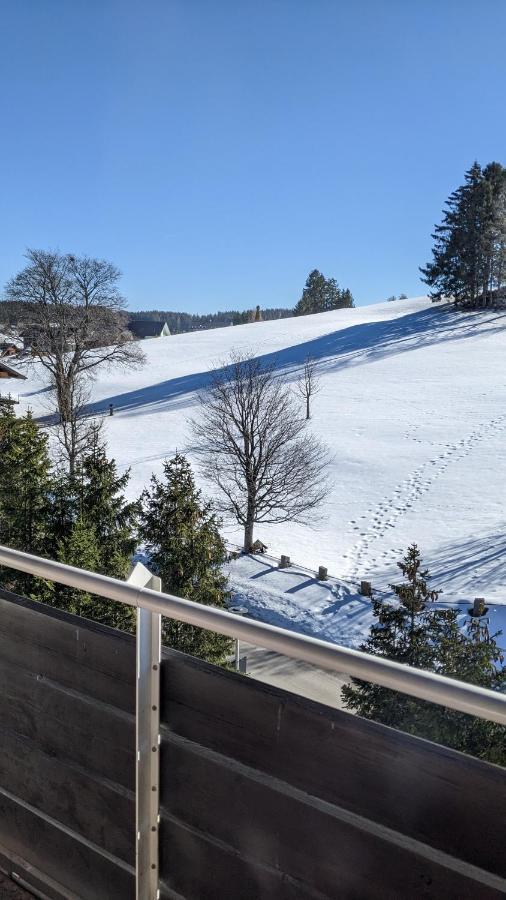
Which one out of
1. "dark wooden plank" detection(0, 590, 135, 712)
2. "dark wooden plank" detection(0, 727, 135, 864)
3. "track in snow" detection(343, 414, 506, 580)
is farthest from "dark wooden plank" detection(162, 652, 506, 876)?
"track in snow" detection(343, 414, 506, 580)

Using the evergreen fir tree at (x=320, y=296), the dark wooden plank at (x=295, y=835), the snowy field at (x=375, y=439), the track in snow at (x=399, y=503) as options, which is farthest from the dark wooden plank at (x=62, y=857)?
the evergreen fir tree at (x=320, y=296)

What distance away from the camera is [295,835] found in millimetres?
1104

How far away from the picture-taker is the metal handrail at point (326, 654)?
88 centimetres

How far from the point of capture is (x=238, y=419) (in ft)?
69.8

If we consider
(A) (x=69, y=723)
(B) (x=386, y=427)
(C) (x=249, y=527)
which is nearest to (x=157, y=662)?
(A) (x=69, y=723)

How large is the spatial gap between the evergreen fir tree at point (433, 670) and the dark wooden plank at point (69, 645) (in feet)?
17.4

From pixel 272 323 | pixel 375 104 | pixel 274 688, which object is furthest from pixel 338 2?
pixel 272 323

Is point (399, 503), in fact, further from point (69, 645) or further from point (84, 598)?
point (69, 645)

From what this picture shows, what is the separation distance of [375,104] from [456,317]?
1225 inches

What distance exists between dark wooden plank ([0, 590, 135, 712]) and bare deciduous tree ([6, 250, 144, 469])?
927 inches

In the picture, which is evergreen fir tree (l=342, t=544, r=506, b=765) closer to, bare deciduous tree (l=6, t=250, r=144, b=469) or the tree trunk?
the tree trunk

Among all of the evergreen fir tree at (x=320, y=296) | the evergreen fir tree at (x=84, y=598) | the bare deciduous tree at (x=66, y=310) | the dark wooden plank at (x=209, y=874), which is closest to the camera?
the dark wooden plank at (x=209, y=874)

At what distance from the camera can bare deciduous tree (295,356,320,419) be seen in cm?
2881

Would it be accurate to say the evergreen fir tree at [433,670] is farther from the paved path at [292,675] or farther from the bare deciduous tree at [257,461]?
the bare deciduous tree at [257,461]
